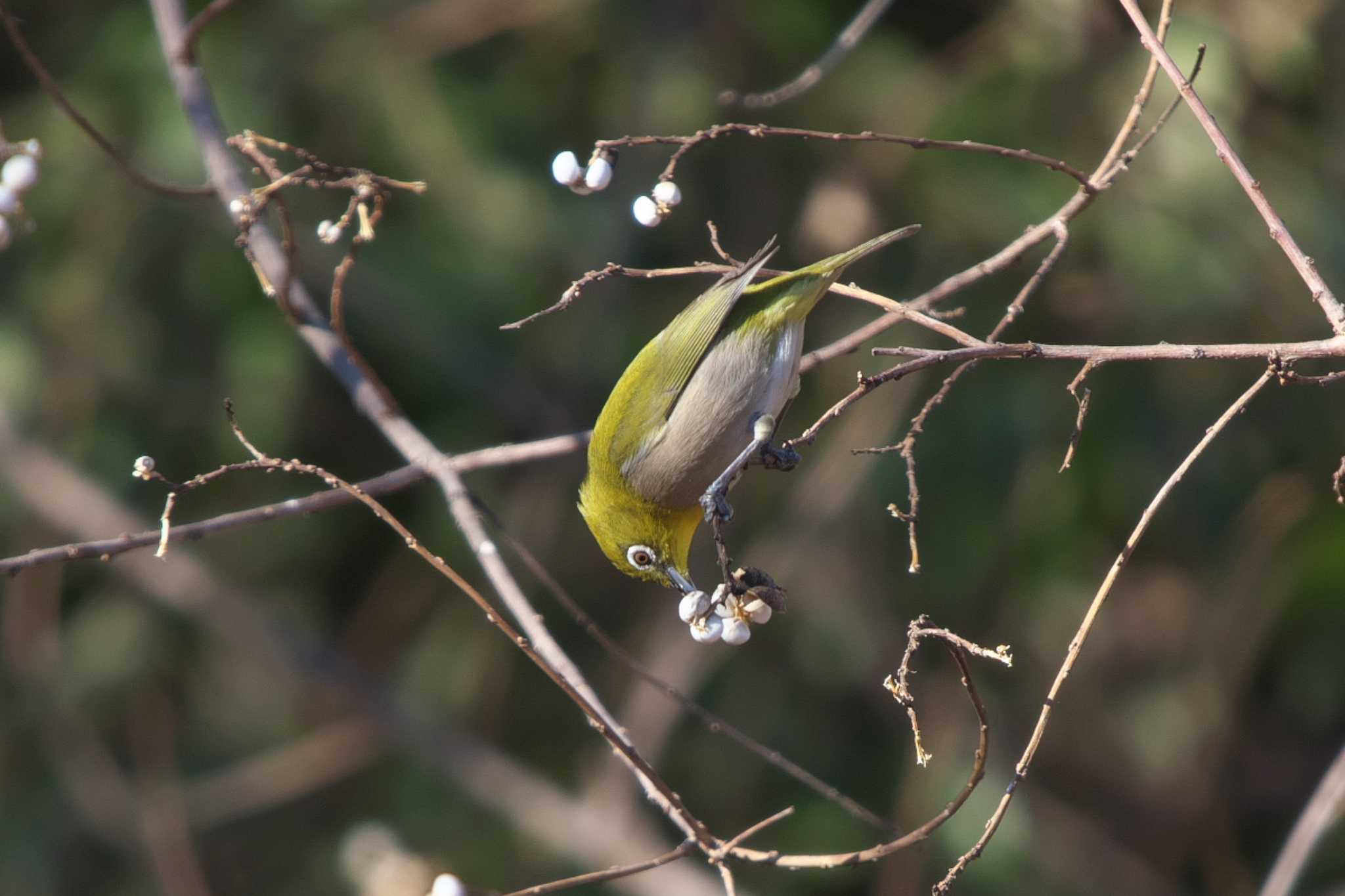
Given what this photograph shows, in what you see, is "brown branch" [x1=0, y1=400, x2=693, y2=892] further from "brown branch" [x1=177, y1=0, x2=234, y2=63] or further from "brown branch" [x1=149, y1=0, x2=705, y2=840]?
"brown branch" [x1=177, y1=0, x2=234, y2=63]

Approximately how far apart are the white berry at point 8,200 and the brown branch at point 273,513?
591mm

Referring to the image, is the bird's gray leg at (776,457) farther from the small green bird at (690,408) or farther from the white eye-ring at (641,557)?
the white eye-ring at (641,557)

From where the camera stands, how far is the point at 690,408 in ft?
9.09

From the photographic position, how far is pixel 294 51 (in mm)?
5625

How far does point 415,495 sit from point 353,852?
1.77m

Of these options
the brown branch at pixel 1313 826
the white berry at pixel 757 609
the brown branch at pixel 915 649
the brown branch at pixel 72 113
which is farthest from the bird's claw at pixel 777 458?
the brown branch at pixel 72 113

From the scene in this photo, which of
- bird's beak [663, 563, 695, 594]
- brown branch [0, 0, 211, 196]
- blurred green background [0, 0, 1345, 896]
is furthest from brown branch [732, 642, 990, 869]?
blurred green background [0, 0, 1345, 896]

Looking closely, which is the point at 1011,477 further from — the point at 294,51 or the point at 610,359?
the point at 294,51

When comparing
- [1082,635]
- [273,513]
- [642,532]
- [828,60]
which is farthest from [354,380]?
[1082,635]

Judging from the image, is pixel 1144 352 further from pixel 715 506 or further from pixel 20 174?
pixel 20 174

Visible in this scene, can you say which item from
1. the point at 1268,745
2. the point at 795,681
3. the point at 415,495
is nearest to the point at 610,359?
the point at 415,495

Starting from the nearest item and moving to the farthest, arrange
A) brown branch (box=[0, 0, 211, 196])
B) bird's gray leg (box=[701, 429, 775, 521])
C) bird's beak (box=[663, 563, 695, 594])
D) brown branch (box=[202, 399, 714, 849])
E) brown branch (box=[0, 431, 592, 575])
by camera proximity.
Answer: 1. brown branch (box=[202, 399, 714, 849])
2. brown branch (box=[0, 431, 592, 575])
3. bird's gray leg (box=[701, 429, 775, 521])
4. brown branch (box=[0, 0, 211, 196])
5. bird's beak (box=[663, 563, 695, 594])

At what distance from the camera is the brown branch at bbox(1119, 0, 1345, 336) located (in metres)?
1.60

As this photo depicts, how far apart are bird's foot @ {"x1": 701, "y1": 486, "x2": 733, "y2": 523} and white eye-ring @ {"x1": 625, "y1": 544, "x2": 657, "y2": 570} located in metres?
0.42
